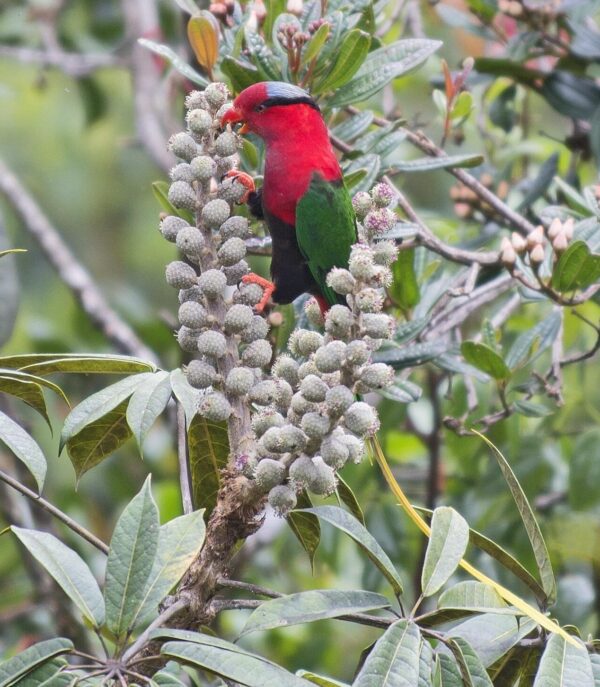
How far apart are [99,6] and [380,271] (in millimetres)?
3174

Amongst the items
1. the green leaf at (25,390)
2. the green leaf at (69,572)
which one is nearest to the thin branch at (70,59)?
the green leaf at (25,390)

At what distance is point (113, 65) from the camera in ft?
12.7

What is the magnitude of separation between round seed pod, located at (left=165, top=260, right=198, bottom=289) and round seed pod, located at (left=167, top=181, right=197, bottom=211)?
8cm

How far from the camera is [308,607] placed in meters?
1.09

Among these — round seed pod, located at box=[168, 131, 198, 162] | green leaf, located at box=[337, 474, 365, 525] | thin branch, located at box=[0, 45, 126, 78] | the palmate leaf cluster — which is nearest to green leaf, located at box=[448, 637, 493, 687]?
the palmate leaf cluster

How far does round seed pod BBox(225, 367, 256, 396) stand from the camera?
1.21 m

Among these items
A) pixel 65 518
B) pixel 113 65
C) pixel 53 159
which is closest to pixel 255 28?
pixel 65 518

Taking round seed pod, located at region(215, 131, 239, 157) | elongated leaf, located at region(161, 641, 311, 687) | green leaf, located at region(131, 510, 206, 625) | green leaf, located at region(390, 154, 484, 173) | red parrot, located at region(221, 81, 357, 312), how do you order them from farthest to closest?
1. green leaf, located at region(390, 154, 484, 173)
2. red parrot, located at region(221, 81, 357, 312)
3. round seed pod, located at region(215, 131, 239, 157)
4. green leaf, located at region(131, 510, 206, 625)
5. elongated leaf, located at region(161, 641, 311, 687)

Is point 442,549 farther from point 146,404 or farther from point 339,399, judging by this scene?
point 146,404

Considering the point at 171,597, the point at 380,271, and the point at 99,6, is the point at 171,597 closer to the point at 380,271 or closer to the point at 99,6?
the point at 380,271

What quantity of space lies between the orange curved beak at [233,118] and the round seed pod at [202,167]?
11cm

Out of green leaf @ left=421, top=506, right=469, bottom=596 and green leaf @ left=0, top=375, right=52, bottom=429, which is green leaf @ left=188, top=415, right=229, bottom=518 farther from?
green leaf @ left=421, top=506, right=469, bottom=596

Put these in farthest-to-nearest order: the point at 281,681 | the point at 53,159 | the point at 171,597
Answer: the point at 53,159 < the point at 171,597 < the point at 281,681

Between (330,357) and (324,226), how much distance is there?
861 millimetres
